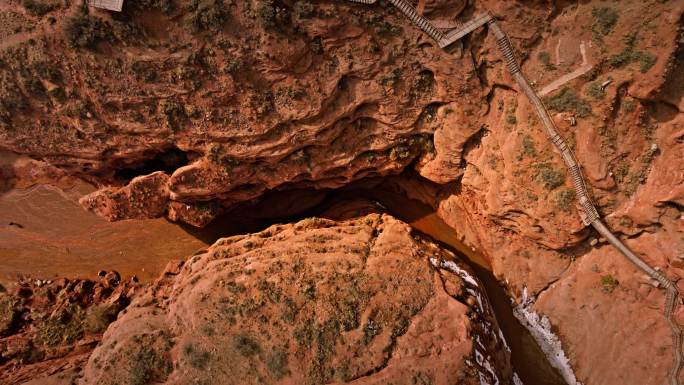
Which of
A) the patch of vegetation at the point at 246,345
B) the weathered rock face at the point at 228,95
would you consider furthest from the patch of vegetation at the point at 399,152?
the patch of vegetation at the point at 246,345

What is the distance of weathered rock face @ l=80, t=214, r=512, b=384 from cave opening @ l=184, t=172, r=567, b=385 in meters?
3.00

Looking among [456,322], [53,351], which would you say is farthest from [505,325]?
[53,351]

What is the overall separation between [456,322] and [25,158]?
47.5ft

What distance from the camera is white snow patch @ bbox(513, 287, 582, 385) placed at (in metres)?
12.5

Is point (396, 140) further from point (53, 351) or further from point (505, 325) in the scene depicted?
point (53, 351)

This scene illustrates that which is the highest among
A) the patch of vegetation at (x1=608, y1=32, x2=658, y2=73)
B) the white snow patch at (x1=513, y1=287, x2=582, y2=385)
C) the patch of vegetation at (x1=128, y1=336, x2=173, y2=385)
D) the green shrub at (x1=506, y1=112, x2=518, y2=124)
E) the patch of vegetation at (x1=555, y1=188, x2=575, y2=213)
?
the patch of vegetation at (x1=608, y1=32, x2=658, y2=73)

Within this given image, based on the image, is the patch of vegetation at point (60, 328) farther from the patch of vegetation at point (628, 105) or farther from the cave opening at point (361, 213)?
the patch of vegetation at point (628, 105)

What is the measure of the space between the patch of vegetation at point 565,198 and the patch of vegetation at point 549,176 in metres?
0.23

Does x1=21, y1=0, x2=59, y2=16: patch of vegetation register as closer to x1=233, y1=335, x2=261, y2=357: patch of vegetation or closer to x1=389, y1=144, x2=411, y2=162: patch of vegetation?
x1=233, y1=335, x2=261, y2=357: patch of vegetation

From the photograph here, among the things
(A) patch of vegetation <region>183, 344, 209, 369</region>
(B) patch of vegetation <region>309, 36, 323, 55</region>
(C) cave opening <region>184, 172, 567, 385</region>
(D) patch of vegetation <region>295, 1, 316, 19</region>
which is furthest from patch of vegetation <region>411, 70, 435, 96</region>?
(A) patch of vegetation <region>183, 344, 209, 369</region>

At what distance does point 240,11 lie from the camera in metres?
9.91

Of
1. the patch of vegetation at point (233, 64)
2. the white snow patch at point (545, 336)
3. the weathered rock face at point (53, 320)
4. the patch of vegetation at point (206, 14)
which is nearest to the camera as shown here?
the patch of vegetation at point (206, 14)

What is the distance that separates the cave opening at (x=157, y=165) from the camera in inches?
494

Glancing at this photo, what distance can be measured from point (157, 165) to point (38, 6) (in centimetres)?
518
